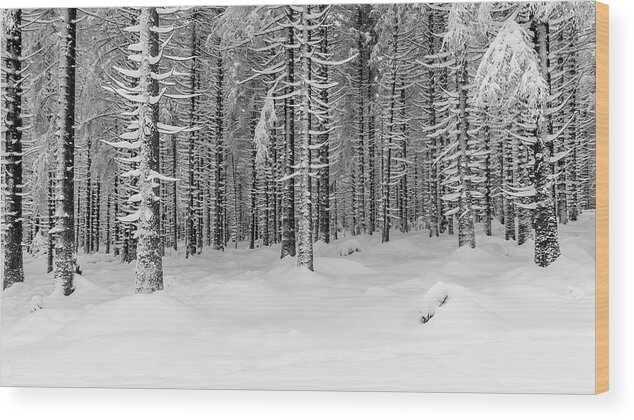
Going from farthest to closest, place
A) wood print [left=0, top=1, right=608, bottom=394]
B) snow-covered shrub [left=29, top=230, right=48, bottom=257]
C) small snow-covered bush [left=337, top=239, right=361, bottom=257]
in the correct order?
snow-covered shrub [left=29, top=230, right=48, bottom=257], small snow-covered bush [left=337, top=239, right=361, bottom=257], wood print [left=0, top=1, right=608, bottom=394]

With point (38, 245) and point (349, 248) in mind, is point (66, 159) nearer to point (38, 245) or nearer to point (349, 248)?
point (38, 245)

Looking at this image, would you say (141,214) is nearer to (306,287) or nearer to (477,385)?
(306,287)

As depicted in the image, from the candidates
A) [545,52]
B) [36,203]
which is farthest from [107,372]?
[545,52]

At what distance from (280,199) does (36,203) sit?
266 cm

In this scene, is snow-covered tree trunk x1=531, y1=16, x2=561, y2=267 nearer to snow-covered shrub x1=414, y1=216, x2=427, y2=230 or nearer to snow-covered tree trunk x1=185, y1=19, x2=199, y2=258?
snow-covered shrub x1=414, y1=216, x2=427, y2=230

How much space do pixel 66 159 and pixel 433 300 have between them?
14.5ft

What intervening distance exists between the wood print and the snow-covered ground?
22 millimetres

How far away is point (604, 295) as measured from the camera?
6129 mm

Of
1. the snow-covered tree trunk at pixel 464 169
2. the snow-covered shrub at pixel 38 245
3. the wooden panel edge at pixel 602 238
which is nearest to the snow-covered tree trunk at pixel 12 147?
the snow-covered shrub at pixel 38 245

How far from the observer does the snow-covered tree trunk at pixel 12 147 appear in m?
6.88

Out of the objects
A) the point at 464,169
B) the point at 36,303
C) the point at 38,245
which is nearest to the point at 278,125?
the point at 464,169

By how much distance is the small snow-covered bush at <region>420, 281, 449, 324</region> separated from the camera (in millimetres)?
6262

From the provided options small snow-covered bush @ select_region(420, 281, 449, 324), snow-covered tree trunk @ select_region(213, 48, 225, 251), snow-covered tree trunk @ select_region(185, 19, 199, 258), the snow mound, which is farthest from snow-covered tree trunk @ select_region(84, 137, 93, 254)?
small snow-covered bush @ select_region(420, 281, 449, 324)

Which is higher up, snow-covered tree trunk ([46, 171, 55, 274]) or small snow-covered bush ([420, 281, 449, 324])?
snow-covered tree trunk ([46, 171, 55, 274])
